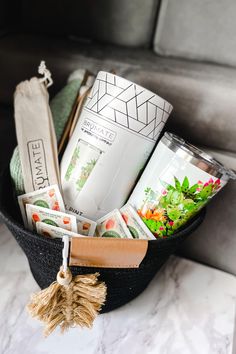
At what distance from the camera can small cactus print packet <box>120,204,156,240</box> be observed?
653mm

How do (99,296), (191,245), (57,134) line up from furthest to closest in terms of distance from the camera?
(191,245)
(57,134)
(99,296)

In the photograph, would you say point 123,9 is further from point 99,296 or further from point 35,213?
point 99,296

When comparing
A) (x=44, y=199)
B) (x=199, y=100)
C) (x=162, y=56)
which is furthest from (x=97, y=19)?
(x=44, y=199)

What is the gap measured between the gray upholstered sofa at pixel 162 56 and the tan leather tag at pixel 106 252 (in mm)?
285

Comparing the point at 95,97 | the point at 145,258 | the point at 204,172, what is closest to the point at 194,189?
the point at 204,172

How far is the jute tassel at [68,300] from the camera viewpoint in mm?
578

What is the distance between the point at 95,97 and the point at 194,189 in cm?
24

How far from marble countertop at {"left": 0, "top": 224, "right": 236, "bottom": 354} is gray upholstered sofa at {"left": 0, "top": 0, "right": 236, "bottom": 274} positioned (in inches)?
3.6

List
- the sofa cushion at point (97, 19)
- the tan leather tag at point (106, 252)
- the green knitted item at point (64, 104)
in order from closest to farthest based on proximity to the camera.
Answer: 1. the tan leather tag at point (106, 252)
2. the green knitted item at point (64, 104)
3. the sofa cushion at point (97, 19)

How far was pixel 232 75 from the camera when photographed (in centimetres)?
80

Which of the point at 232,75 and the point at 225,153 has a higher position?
the point at 232,75

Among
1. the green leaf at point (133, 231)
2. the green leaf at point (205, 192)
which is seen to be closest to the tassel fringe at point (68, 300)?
the green leaf at point (133, 231)

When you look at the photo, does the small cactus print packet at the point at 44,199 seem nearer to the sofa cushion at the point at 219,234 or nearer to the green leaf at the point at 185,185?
the green leaf at the point at 185,185

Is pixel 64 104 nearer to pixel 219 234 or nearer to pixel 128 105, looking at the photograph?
pixel 128 105
